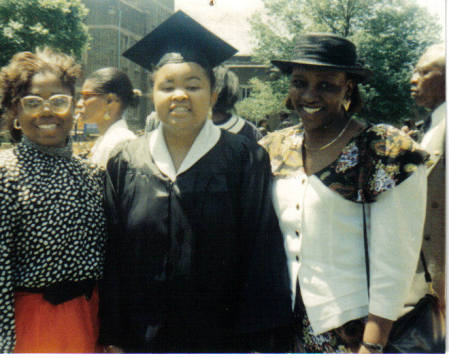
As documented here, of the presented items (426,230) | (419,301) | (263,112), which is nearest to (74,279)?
(419,301)

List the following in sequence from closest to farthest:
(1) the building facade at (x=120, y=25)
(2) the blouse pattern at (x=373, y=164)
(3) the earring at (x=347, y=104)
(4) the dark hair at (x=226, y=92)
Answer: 1. (2) the blouse pattern at (x=373, y=164)
2. (3) the earring at (x=347, y=104)
3. (1) the building facade at (x=120, y=25)
4. (4) the dark hair at (x=226, y=92)

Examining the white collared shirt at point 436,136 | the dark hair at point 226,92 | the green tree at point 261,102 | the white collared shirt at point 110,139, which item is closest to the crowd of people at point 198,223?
the white collared shirt at point 436,136

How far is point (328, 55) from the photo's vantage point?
1.65m

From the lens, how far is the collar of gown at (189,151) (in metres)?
1.79

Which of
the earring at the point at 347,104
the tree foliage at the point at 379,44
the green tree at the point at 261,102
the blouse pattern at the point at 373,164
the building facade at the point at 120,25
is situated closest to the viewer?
the blouse pattern at the point at 373,164

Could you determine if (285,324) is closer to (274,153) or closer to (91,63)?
(274,153)

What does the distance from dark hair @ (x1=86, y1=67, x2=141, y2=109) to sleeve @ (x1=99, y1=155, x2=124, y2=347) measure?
1.40m

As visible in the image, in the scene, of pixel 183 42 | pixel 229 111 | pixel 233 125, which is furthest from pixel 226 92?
pixel 183 42

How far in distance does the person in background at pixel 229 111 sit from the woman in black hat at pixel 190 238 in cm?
179

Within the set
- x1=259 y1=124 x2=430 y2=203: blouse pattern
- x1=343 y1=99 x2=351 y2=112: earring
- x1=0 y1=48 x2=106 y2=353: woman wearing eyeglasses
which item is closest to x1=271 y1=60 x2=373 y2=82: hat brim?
x1=343 y1=99 x2=351 y2=112: earring

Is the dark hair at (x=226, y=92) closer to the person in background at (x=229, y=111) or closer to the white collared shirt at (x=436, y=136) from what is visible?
the person in background at (x=229, y=111)

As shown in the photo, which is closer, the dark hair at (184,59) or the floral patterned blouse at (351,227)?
Answer: the floral patterned blouse at (351,227)

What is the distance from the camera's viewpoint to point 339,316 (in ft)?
5.20

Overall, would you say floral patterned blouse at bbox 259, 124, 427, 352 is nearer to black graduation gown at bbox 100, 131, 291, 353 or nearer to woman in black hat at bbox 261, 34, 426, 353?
woman in black hat at bbox 261, 34, 426, 353
